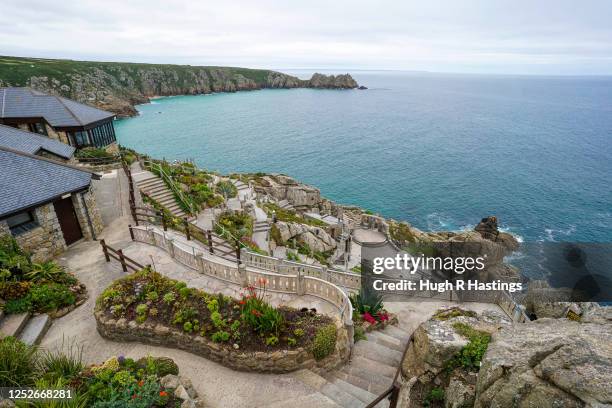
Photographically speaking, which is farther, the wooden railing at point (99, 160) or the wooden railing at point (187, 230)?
the wooden railing at point (99, 160)

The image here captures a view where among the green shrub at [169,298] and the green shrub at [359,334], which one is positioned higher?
the green shrub at [169,298]

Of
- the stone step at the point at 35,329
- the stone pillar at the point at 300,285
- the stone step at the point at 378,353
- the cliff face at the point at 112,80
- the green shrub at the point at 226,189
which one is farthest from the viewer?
the cliff face at the point at 112,80

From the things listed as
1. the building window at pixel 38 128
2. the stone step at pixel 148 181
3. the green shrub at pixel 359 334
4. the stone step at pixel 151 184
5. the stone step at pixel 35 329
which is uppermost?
the building window at pixel 38 128

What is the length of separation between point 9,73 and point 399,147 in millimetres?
127012

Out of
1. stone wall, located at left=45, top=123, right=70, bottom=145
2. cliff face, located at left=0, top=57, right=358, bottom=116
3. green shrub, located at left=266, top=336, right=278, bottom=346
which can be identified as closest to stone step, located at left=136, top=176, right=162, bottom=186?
stone wall, located at left=45, top=123, right=70, bottom=145

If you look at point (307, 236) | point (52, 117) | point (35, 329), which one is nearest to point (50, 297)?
point (35, 329)

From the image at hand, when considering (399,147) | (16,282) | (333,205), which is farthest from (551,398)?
(399,147)

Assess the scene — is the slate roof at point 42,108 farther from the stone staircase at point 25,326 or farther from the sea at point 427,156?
the sea at point 427,156

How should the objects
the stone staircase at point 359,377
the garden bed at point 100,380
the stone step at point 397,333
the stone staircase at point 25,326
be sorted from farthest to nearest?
the stone step at point 397,333, the stone staircase at point 25,326, the stone staircase at point 359,377, the garden bed at point 100,380

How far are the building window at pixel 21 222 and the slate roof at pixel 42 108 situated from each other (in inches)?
729

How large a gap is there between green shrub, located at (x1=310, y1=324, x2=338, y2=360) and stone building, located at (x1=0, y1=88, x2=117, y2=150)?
32499 mm

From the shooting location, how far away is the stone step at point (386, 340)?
13.2m

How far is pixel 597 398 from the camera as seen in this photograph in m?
4.87

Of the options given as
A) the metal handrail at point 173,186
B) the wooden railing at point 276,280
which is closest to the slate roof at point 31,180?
the wooden railing at point 276,280
